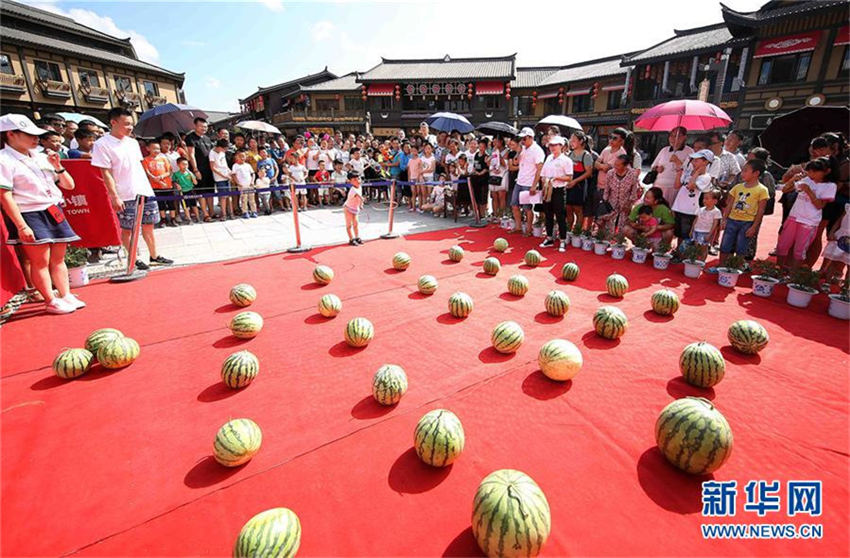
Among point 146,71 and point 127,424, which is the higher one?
point 146,71

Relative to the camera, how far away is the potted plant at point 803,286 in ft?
18.6

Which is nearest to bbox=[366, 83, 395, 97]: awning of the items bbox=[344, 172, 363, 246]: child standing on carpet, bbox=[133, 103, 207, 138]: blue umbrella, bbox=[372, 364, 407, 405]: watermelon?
bbox=[133, 103, 207, 138]: blue umbrella

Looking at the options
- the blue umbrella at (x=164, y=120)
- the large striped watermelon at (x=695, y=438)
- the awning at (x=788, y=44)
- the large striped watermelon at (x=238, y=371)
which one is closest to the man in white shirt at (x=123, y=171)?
the blue umbrella at (x=164, y=120)

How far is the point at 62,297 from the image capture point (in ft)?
19.6

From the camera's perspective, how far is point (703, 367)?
3.77 meters

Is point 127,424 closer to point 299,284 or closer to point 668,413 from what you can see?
point 299,284

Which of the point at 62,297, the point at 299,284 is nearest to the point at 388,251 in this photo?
the point at 299,284

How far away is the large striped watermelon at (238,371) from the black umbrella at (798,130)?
11781 mm

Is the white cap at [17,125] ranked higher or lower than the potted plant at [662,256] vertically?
higher

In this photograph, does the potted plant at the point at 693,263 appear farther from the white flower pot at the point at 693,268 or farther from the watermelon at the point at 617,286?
the watermelon at the point at 617,286

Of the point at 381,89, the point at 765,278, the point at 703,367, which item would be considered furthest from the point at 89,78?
the point at 765,278

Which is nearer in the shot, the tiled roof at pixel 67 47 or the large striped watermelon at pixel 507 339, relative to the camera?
the large striped watermelon at pixel 507 339

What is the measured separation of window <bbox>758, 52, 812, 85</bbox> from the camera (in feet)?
68.7

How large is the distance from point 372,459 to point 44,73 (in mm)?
41311
